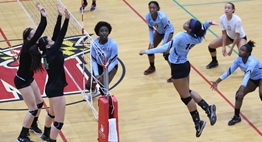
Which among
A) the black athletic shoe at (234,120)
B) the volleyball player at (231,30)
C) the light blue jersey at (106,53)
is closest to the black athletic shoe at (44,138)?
the light blue jersey at (106,53)

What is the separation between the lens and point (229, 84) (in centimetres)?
1070

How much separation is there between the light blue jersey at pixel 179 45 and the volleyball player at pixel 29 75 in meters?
1.65

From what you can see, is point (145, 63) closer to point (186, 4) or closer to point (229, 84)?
point (229, 84)

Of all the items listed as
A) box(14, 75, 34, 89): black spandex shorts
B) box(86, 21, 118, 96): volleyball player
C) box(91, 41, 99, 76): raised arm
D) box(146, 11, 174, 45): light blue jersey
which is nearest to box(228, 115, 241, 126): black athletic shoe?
box(146, 11, 174, 45): light blue jersey

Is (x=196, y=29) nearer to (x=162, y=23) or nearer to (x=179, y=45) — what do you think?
(x=179, y=45)

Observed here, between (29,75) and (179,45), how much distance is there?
225cm

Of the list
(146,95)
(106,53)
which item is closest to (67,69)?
(146,95)

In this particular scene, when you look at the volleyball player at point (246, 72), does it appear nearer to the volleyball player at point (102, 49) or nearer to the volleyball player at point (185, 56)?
the volleyball player at point (185, 56)

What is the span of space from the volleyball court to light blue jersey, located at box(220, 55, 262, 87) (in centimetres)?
211

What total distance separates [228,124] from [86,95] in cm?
262

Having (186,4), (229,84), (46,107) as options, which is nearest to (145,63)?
(229,84)

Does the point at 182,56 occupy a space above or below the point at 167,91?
above

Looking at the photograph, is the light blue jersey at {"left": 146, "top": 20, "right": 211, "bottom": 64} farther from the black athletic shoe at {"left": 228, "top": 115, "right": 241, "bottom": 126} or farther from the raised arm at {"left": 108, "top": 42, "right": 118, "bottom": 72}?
the black athletic shoe at {"left": 228, "top": 115, "right": 241, "bottom": 126}

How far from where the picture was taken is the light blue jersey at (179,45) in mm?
8125
